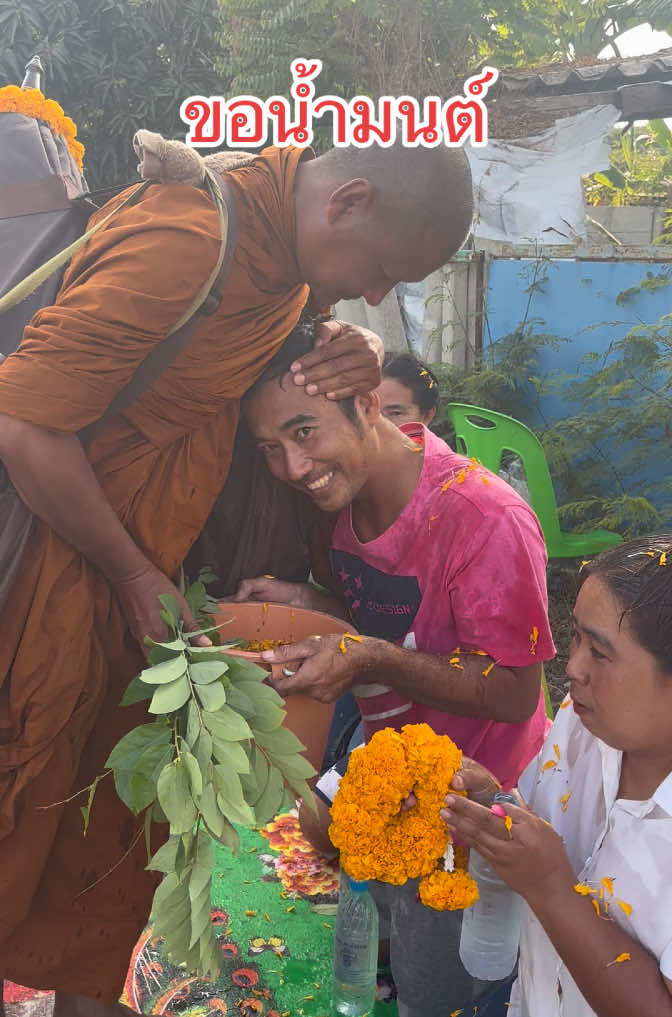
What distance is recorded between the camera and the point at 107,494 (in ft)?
5.39

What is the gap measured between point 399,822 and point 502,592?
57cm

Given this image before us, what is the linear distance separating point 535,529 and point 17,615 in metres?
1.14

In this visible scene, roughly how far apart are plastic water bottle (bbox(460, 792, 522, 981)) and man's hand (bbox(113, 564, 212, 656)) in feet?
2.88

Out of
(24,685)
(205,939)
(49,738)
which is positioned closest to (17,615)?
(24,685)

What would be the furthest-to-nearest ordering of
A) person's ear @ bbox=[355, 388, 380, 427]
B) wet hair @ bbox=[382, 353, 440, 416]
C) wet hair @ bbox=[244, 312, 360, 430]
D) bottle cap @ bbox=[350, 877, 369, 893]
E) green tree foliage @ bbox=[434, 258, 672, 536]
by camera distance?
green tree foliage @ bbox=[434, 258, 672, 536] < wet hair @ bbox=[382, 353, 440, 416] < bottle cap @ bbox=[350, 877, 369, 893] < person's ear @ bbox=[355, 388, 380, 427] < wet hair @ bbox=[244, 312, 360, 430]

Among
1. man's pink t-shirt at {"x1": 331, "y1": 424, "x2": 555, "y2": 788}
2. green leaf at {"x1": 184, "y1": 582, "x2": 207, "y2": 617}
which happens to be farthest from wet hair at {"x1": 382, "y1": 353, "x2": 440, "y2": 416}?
green leaf at {"x1": 184, "y1": 582, "x2": 207, "y2": 617}

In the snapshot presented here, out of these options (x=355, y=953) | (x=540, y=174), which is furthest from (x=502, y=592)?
(x=540, y=174)

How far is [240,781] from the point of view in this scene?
1.63 meters

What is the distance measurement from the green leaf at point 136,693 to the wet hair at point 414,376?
1.52 meters

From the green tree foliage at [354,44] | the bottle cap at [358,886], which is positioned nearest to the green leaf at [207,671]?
the bottle cap at [358,886]

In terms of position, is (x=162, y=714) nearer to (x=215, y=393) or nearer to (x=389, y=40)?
(x=215, y=393)

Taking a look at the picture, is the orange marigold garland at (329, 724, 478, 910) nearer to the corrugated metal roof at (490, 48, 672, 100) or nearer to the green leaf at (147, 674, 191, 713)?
the green leaf at (147, 674, 191, 713)

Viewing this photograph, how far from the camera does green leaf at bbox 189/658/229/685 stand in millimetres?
1613

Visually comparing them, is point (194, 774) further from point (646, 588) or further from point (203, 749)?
point (646, 588)
